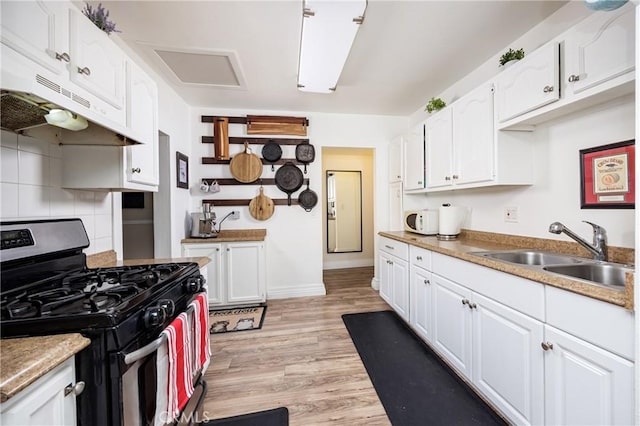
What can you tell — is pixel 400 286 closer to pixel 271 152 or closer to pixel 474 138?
pixel 474 138

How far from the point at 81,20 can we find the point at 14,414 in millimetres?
1408

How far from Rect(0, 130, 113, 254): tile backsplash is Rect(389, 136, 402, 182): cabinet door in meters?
3.03

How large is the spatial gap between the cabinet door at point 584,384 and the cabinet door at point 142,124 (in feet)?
7.59

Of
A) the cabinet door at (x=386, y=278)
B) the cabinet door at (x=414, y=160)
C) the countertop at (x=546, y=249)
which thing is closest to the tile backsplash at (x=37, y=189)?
the countertop at (x=546, y=249)

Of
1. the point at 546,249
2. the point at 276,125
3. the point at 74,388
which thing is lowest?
the point at 74,388

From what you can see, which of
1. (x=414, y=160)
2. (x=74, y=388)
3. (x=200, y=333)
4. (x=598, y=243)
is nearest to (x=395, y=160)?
(x=414, y=160)

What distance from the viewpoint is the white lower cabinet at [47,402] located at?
53 cm

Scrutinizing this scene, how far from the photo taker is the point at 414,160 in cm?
290

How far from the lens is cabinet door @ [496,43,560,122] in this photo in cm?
139

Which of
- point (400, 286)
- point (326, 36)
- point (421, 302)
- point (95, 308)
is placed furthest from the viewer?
point (400, 286)

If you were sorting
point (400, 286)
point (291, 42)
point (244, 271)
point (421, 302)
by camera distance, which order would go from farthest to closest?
point (244, 271), point (400, 286), point (421, 302), point (291, 42)

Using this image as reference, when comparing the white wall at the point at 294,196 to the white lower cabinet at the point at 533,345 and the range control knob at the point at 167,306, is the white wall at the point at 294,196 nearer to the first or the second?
the white lower cabinet at the point at 533,345

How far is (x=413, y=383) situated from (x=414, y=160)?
7.24 ft

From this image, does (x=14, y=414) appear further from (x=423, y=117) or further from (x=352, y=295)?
(x=423, y=117)
